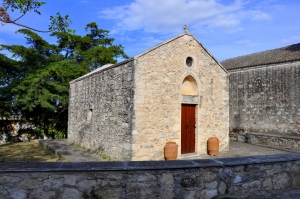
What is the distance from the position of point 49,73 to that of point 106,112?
375 inches

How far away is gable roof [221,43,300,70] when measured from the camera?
13594 mm

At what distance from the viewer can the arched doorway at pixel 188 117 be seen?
31.2 feet

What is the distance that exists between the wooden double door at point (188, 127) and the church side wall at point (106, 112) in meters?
2.51

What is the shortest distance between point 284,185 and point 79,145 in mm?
10235

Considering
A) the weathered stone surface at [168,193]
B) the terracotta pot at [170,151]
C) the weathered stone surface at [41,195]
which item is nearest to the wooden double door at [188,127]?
the terracotta pot at [170,151]

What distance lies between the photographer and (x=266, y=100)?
1423cm

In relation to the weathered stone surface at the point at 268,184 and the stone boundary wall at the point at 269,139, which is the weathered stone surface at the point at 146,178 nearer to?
the weathered stone surface at the point at 268,184

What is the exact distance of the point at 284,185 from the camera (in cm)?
395

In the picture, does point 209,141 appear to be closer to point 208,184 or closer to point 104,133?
point 104,133

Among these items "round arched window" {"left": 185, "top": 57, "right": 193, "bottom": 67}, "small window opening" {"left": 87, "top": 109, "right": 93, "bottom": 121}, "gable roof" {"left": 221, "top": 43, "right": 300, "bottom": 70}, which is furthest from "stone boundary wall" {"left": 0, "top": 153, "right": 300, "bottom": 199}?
"gable roof" {"left": 221, "top": 43, "right": 300, "bottom": 70}

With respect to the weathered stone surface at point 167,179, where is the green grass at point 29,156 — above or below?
below

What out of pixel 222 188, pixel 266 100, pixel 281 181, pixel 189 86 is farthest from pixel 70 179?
pixel 266 100

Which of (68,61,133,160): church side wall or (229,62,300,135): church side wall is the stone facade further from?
(68,61,133,160): church side wall

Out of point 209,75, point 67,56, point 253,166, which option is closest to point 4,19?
point 253,166
